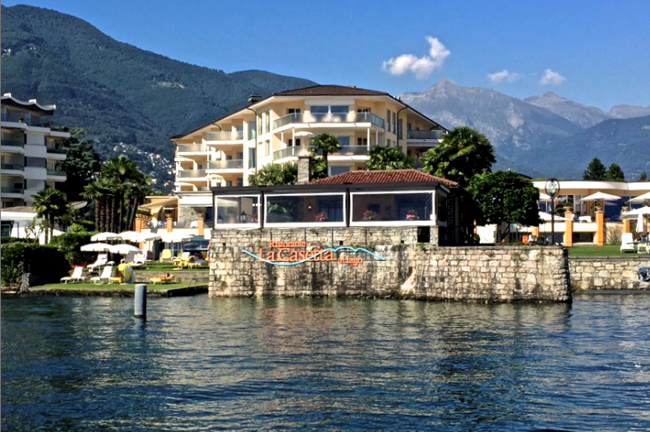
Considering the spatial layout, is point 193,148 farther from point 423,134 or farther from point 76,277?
point 76,277

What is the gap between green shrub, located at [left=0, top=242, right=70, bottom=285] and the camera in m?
48.6

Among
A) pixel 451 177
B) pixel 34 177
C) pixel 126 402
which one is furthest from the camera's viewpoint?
pixel 34 177

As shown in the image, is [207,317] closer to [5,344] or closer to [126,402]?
[5,344]

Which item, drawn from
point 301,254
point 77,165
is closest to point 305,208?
point 301,254

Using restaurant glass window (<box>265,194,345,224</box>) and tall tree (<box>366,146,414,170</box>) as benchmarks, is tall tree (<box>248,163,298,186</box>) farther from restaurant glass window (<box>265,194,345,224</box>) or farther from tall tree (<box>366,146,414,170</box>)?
restaurant glass window (<box>265,194,345,224</box>)

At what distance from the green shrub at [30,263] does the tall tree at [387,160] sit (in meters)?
22.5

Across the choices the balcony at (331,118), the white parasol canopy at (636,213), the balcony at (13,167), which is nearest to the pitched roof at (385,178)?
the white parasol canopy at (636,213)

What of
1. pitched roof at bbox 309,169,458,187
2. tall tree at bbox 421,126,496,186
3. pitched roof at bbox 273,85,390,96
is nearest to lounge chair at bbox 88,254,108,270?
pitched roof at bbox 309,169,458,187

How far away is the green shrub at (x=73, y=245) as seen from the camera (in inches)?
2133

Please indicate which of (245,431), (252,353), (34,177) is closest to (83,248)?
(252,353)

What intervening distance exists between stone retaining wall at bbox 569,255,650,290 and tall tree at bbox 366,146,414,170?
64.1ft

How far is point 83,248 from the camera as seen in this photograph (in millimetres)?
52781

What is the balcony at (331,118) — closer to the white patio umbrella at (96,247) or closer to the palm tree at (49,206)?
the palm tree at (49,206)

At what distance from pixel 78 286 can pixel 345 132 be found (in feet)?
101
